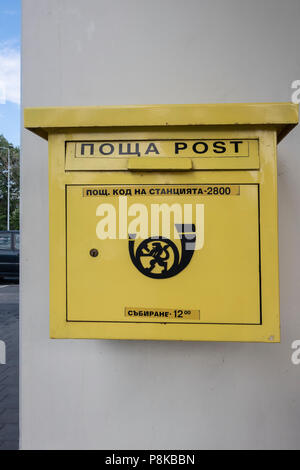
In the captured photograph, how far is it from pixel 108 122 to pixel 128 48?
62 centimetres

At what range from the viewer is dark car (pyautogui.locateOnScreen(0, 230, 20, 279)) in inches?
356

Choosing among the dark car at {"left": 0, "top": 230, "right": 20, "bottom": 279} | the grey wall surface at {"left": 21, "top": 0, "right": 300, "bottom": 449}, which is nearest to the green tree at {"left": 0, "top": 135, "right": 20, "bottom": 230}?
the dark car at {"left": 0, "top": 230, "right": 20, "bottom": 279}

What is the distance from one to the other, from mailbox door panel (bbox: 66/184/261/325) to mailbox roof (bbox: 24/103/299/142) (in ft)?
0.65

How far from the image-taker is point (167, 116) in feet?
3.13

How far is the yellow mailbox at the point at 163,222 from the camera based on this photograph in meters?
0.96

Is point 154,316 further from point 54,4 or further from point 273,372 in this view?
point 54,4

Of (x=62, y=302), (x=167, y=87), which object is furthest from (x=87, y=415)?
(x=167, y=87)

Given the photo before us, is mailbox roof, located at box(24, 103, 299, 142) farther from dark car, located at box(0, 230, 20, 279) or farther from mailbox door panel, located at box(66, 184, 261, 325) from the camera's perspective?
dark car, located at box(0, 230, 20, 279)

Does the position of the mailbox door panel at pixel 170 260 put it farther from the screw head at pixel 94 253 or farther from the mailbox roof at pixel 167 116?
the mailbox roof at pixel 167 116

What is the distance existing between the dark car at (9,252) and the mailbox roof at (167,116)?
882cm

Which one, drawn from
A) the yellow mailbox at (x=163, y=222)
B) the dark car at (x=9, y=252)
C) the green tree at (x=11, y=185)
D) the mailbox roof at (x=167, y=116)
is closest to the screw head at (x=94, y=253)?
the yellow mailbox at (x=163, y=222)

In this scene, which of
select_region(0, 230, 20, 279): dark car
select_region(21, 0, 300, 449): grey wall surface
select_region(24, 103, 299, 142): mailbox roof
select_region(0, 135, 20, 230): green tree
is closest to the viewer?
select_region(24, 103, 299, 142): mailbox roof

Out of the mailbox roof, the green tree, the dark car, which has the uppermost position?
the green tree

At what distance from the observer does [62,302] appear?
1.00 meters
